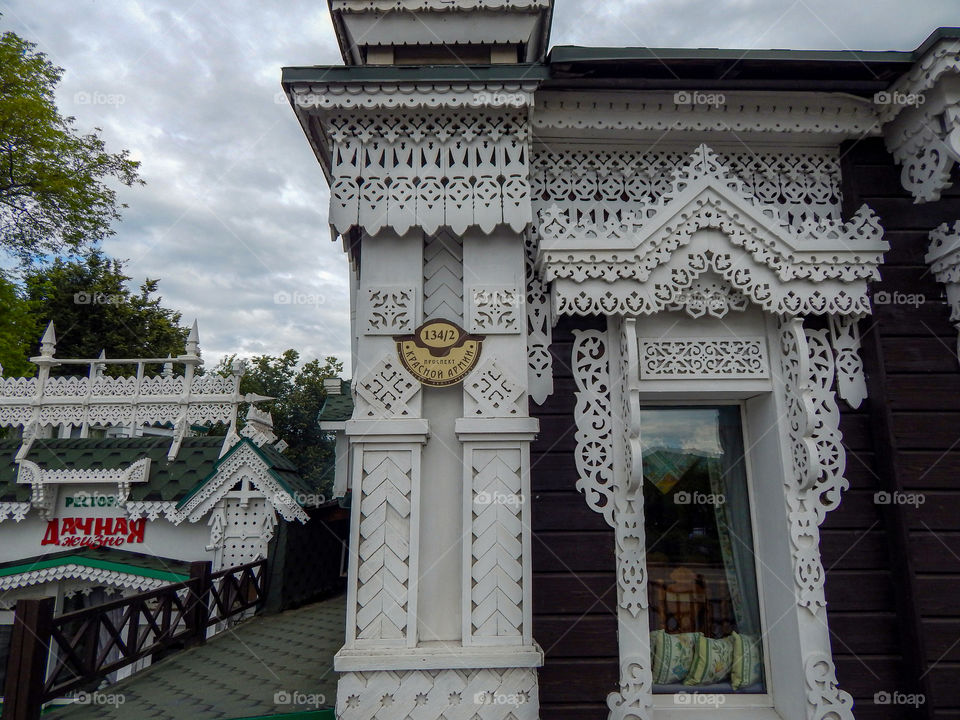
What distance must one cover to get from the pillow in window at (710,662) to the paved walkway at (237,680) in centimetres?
254

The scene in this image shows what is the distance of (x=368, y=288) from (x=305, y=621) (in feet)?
18.4

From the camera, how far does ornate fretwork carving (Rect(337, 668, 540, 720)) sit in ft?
8.48

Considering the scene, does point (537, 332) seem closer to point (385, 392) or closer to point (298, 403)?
point (385, 392)

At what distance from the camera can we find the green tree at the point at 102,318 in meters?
18.5

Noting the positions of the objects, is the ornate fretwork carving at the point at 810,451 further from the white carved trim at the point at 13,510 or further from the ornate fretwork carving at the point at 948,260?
the white carved trim at the point at 13,510

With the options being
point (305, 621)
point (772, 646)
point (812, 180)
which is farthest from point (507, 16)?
point (305, 621)

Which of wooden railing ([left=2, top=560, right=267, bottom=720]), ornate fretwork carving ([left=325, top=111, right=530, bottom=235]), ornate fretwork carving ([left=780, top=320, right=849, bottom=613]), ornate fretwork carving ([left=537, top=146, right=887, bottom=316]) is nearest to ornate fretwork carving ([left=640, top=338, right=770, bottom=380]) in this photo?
ornate fretwork carving ([left=780, top=320, right=849, bottom=613])

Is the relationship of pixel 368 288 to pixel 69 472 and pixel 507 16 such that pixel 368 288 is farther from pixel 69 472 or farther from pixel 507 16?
pixel 69 472

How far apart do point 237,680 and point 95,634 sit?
123 centimetres

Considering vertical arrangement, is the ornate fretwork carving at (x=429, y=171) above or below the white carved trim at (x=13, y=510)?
above

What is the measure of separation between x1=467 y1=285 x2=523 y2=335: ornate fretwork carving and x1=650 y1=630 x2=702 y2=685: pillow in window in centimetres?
205

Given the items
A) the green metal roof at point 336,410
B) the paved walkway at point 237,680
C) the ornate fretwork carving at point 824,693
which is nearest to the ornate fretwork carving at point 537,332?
the ornate fretwork carving at point 824,693

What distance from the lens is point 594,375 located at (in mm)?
3133

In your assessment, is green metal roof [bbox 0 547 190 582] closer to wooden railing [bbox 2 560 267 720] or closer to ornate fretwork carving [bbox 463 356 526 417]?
wooden railing [bbox 2 560 267 720]
